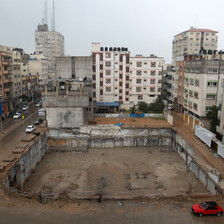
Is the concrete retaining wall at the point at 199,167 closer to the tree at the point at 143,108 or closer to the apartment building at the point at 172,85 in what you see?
the tree at the point at 143,108

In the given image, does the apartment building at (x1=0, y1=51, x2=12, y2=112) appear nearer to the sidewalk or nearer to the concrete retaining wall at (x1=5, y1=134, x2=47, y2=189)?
the concrete retaining wall at (x1=5, y1=134, x2=47, y2=189)

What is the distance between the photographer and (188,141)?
117ft

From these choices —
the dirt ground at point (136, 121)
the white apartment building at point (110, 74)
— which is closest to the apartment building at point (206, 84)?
the dirt ground at point (136, 121)

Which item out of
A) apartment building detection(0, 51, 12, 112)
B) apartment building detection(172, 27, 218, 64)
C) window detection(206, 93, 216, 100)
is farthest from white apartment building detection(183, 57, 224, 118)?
apartment building detection(172, 27, 218, 64)

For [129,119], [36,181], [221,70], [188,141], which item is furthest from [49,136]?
[221,70]

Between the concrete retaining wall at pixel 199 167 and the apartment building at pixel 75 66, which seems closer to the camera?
the concrete retaining wall at pixel 199 167

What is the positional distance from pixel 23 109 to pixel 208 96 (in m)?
45.2

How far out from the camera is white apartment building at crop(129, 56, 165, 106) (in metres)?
58.2

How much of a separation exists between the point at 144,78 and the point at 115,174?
109 ft

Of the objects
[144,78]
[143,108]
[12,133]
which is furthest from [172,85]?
[12,133]

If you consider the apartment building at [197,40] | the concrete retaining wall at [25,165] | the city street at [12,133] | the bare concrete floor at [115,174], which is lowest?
the bare concrete floor at [115,174]

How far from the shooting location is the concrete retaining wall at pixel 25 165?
2673 cm

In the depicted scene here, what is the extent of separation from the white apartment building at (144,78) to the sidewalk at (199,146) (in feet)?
42.5

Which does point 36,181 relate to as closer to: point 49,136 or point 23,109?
point 49,136
